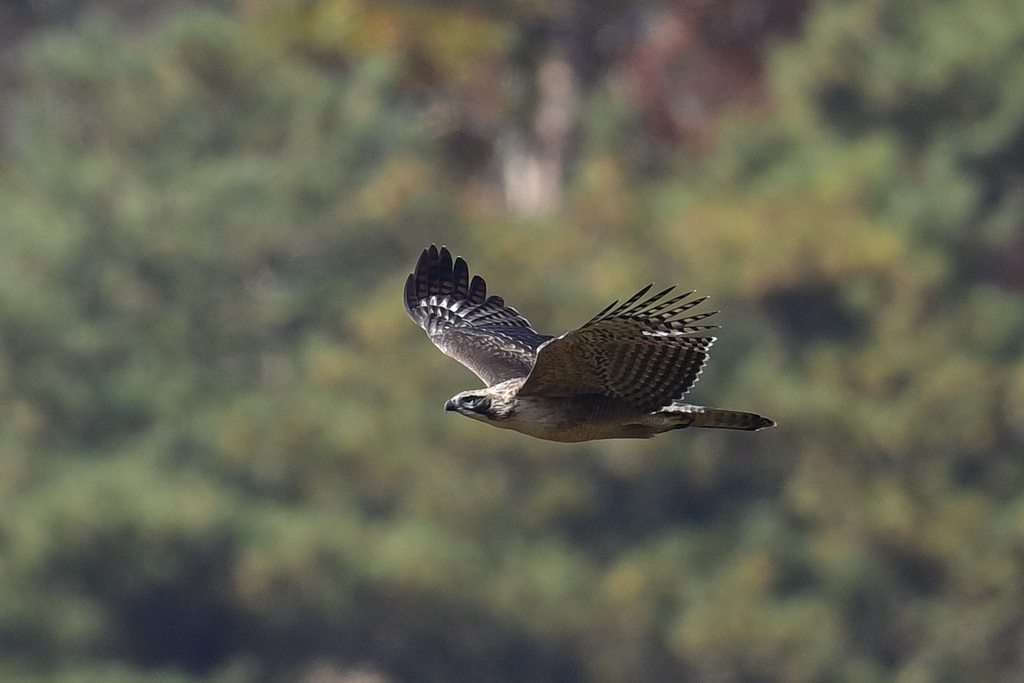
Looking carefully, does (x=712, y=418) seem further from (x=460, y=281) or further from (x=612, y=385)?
(x=460, y=281)

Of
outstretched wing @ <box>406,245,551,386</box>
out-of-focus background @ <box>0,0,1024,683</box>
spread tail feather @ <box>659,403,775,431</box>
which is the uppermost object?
out-of-focus background @ <box>0,0,1024,683</box>

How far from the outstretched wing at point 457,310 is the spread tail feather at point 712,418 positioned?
4.82ft

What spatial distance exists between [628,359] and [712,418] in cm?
38

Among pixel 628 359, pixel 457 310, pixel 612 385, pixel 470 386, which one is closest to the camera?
pixel 628 359

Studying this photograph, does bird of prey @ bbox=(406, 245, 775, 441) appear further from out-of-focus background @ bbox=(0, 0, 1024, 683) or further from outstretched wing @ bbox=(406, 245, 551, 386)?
out-of-focus background @ bbox=(0, 0, 1024, 683)

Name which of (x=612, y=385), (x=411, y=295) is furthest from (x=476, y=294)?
(x=612, y=385)

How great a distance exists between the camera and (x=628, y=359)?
912 centimetres

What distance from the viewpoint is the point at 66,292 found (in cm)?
2697

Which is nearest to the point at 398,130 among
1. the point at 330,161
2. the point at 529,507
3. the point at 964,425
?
the point at 330,161

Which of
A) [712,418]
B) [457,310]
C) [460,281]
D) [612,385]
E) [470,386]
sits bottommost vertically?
[712,418]

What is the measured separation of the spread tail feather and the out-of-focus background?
15407 millimetres

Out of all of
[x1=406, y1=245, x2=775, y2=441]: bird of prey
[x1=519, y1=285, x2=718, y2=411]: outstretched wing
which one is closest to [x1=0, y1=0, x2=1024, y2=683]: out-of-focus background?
[x1=406, y1=245, x2=775, y2=441]: bird of prey

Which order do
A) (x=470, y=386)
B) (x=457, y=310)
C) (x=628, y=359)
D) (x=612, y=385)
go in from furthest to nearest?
1. (x=470, y=386)
2. (x=457, y=310)
3. (x=612, y=385)
4. (x=628, y=359)

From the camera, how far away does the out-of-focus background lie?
1021 inches
